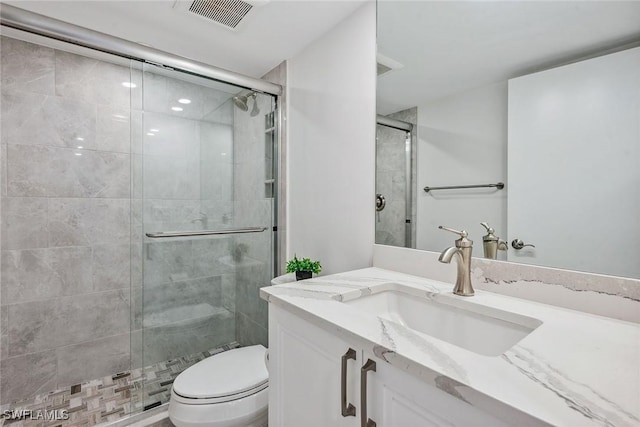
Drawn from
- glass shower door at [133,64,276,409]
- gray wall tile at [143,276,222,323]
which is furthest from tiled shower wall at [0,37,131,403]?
gray wall tile at [143,276,222,323]

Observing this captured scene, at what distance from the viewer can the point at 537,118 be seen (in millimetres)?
936

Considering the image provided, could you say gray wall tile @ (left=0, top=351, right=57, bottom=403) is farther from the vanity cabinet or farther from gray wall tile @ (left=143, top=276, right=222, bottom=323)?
the vanity cabinet

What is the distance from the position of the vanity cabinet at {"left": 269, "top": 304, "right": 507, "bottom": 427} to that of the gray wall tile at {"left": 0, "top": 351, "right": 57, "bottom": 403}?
5.60 feet

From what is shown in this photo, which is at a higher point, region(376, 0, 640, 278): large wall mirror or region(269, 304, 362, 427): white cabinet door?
region(376, 0, 640, 278): large wall mirror

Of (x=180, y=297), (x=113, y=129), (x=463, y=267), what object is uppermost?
(x=113, y=129)

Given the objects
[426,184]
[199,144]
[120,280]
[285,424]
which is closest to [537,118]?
[426,184]

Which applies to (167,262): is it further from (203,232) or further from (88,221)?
(88,221)

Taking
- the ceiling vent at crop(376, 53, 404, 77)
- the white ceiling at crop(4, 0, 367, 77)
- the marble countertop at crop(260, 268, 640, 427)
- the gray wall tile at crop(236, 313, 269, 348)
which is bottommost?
the gray wall tile at crop(236, 313, 269, 348)

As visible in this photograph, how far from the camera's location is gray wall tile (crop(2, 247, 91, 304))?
68.1 inches

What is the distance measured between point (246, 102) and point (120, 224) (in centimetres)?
116

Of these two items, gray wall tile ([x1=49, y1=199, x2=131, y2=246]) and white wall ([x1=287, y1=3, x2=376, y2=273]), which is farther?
gray wall tile ([x1=49, y1=199, x2=131, y2=246])

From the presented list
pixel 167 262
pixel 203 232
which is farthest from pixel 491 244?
pixel 167 262

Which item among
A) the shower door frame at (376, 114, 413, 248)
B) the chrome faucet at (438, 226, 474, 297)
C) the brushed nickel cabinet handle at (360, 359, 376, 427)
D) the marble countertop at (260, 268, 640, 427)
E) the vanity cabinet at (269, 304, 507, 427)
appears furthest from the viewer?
the shower door frame at (376, 114, 413, 248)

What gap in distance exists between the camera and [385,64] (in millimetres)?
1383
